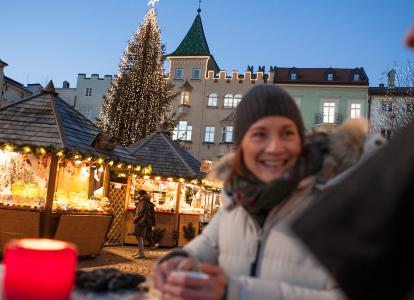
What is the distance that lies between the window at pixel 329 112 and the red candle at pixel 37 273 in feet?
115

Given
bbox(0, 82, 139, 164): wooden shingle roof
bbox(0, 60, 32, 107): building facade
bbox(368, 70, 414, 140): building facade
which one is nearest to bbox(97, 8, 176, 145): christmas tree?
bbox(368, 70, 414, 140): building facade

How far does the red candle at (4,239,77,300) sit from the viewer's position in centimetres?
86

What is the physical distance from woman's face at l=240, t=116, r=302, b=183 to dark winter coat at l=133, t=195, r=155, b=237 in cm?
1147

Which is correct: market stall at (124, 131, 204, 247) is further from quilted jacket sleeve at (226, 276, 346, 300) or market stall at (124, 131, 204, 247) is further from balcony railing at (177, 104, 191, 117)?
balcony railing at (177, 104, 191, 117)

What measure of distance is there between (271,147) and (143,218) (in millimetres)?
11728

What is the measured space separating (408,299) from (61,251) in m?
0.66

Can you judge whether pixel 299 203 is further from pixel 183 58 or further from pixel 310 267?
pixel 183 58

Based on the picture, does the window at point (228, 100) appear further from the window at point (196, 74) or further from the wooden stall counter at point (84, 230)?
the wooden stall counter at point (84, 230)

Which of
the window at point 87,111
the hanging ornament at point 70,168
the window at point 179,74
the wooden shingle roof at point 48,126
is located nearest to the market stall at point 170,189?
the wooden shingle roof at point 48,126

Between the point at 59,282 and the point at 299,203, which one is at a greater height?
the point at 299,203

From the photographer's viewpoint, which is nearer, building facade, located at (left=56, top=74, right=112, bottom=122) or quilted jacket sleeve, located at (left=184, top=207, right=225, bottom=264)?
quilted jacket sleeve, located at (left=184, top=207, right=225, bottom=264)

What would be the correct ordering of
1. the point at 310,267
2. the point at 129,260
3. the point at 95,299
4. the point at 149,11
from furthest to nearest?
the point at 149,11, the point at 129,260, the point at 310,267, the point at 95,299

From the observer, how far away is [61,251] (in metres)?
0.91

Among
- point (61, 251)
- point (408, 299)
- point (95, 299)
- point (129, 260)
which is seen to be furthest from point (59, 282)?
point (129, 260)
